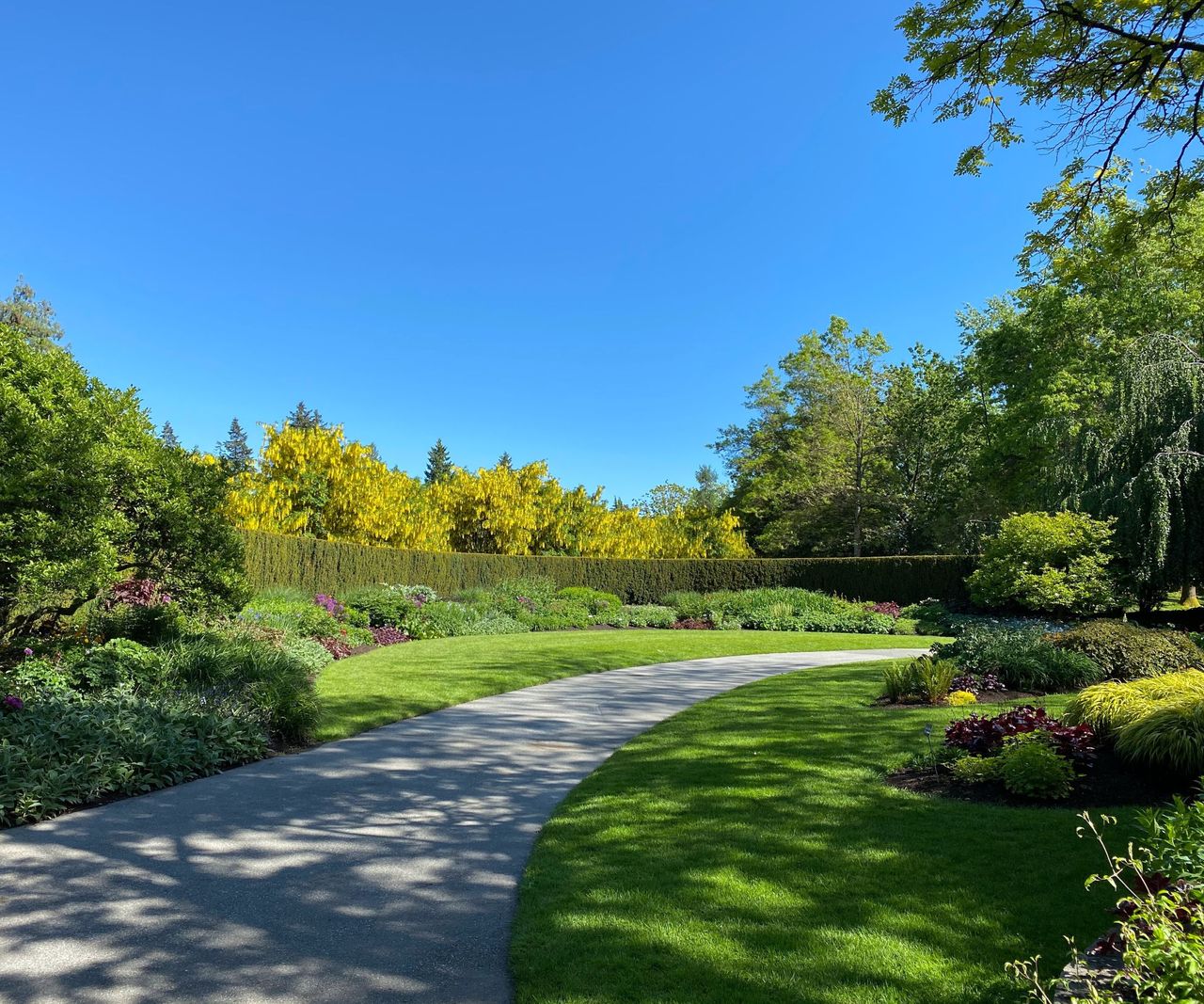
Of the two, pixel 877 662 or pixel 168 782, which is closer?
pixel 168 782

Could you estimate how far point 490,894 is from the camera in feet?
11.5

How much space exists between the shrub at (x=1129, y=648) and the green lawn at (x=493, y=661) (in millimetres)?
6637

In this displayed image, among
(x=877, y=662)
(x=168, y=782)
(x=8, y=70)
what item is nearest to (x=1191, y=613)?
(x=877, y=662)

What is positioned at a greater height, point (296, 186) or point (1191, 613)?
point (296, 186)

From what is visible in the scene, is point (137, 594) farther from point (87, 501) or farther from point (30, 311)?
point (30, 311)

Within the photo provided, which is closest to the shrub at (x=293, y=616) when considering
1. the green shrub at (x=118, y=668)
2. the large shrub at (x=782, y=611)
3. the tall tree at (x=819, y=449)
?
the green shrub at (x=118, y=668)

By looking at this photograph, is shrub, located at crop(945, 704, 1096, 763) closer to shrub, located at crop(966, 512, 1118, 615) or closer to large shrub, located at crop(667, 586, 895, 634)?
shrub, located at crop(966, 512, 1118, 615)

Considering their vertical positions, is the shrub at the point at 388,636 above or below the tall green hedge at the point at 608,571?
below

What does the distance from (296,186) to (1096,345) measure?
2521 cm

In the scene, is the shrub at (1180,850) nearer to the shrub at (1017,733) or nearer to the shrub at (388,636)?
the shrub at (1017,733)

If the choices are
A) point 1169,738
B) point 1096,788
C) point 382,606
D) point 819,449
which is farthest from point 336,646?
point 819,449

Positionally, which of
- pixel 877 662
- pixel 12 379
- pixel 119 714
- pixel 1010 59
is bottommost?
pixel 877 662

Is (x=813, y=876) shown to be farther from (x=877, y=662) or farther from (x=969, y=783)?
(x=877, y=662)

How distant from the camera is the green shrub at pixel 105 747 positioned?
4.61 m
